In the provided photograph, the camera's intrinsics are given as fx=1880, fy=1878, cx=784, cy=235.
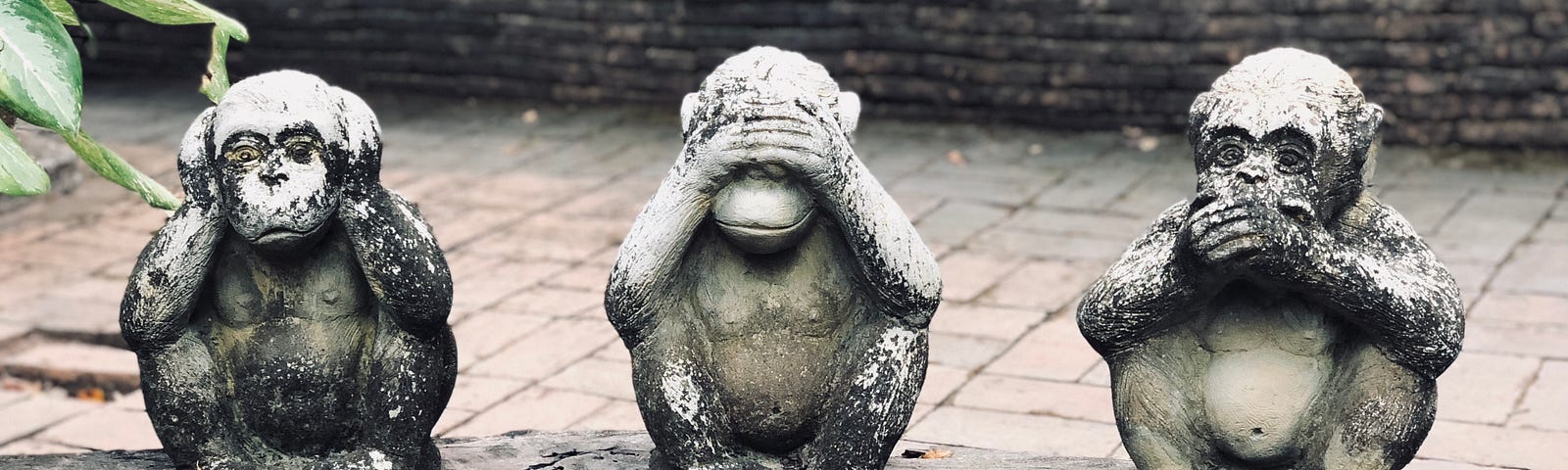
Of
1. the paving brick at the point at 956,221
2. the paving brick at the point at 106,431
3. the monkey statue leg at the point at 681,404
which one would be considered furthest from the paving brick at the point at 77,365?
the monkey statue leg at the point at 681,404

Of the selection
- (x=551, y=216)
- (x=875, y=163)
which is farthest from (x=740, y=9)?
(x=551, y=216)

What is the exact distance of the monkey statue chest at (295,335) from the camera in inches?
139

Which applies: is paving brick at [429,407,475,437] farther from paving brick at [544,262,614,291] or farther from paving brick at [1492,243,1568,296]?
paving brick at [1492,243,1568,296]

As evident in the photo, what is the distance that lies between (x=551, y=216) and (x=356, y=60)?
Result: 3.25 metres

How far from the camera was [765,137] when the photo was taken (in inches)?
128

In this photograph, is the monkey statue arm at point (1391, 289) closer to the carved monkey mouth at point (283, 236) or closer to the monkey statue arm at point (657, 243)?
the monkey statue arm at point (657, 243)

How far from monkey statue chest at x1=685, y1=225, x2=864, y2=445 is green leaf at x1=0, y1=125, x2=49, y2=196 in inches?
44.4

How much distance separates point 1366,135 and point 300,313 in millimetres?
1957

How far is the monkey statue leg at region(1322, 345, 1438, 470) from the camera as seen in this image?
321 cm

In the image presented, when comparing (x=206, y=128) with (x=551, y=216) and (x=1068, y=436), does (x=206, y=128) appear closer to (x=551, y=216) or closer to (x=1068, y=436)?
(x=1068, y=436)

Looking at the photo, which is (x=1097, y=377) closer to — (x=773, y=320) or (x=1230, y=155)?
(x=773, y=320)

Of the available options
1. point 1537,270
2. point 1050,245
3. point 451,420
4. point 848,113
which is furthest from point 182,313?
point 1537,270

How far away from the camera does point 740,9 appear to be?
9812mm

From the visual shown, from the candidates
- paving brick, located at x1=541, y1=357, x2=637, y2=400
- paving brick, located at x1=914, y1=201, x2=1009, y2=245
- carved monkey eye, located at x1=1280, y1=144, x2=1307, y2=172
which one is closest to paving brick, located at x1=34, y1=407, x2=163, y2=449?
paving brick, located at x1=541, y1=357, x2=637, y2=400
